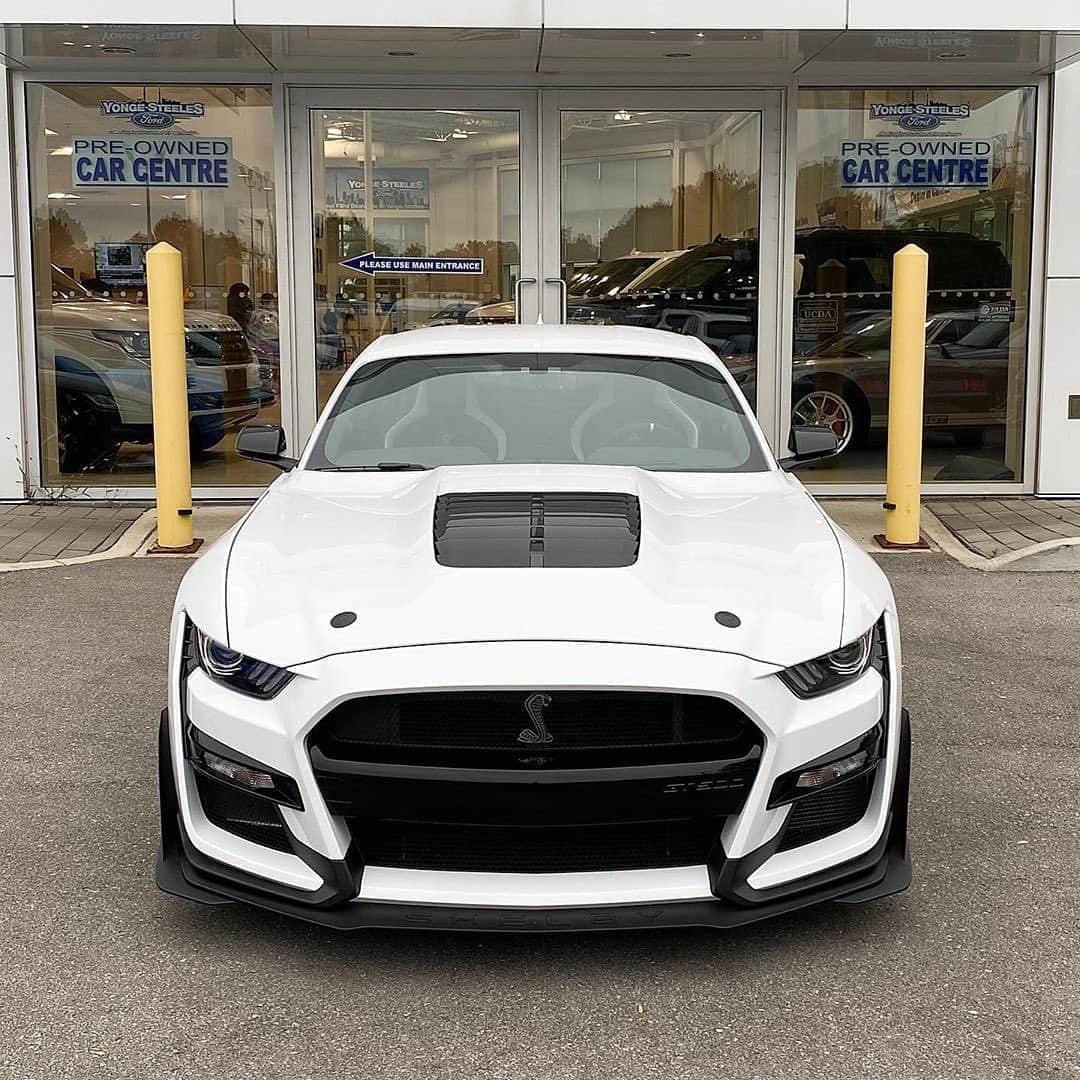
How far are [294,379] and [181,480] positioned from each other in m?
1.98

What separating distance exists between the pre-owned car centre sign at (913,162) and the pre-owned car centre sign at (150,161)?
452 cm

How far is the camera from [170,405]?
8664 mm

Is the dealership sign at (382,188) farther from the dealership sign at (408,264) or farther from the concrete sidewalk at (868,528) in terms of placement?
the concrete sidewalk at (868,528)

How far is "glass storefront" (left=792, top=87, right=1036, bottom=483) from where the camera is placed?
1034 centimetres

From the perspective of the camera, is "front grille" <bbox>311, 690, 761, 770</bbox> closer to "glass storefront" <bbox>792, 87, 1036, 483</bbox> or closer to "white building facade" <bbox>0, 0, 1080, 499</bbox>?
"white building facade" <bbox>0, 0, 1080, 499</bbox>

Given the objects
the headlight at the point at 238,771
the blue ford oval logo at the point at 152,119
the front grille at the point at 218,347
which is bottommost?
the headlight at the point at 238,771

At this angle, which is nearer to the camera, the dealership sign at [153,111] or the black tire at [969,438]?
the dealership sign at [153,111]

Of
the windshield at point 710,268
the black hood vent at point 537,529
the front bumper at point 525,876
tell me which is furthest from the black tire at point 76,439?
the front bumper at point 525,876

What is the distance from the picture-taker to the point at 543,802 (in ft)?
10.5

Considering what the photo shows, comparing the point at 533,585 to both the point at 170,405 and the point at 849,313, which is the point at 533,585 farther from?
the point at 849,313

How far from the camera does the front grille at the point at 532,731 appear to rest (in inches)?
127

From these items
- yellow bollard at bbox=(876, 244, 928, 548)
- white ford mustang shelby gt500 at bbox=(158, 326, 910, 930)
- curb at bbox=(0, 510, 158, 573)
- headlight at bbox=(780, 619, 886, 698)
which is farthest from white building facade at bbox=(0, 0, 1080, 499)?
headlight at bbox=(780, 619, 886, 698)

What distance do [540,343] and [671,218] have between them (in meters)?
5.33

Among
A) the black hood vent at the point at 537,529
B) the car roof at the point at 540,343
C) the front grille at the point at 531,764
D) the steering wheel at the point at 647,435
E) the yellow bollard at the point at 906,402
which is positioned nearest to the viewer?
the front grille at the point at 531,764
